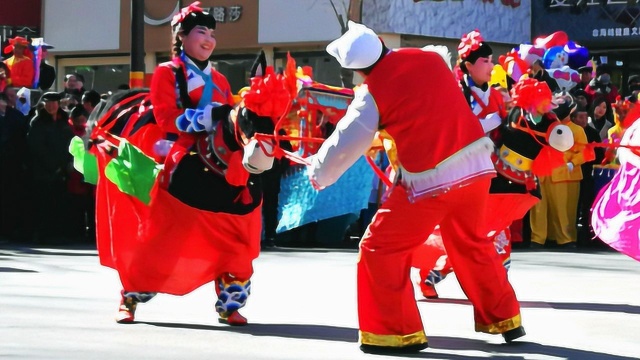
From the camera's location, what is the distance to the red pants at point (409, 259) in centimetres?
644

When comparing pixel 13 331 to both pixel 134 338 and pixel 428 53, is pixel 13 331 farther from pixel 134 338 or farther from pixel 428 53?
Result: pixel 428 53

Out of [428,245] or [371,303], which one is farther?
[428,245]

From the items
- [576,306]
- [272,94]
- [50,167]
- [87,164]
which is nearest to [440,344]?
[272,94]

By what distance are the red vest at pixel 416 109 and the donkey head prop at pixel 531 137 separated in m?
1.48

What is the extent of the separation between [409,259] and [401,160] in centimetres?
49

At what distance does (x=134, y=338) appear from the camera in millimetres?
A: 6965

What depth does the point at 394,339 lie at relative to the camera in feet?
21.1

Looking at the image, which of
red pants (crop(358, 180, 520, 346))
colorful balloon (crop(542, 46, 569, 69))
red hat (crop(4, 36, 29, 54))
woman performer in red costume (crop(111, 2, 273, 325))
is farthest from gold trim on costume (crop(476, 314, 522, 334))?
red hat (crop(4, 36, 29, 54))

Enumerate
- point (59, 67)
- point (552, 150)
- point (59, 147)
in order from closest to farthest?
point (552, 150) < point (59, 147) < point (59, 67)

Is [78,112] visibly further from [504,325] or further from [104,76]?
[104,76]

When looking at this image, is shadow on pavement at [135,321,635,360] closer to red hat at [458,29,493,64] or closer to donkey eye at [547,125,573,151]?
donkey eye at [547,125,573,151]

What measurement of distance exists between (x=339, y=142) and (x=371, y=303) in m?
0.81

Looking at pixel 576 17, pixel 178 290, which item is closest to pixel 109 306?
pixel 178 290

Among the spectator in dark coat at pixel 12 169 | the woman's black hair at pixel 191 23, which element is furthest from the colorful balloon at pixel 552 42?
the woman's black hair at pixel 191 23
